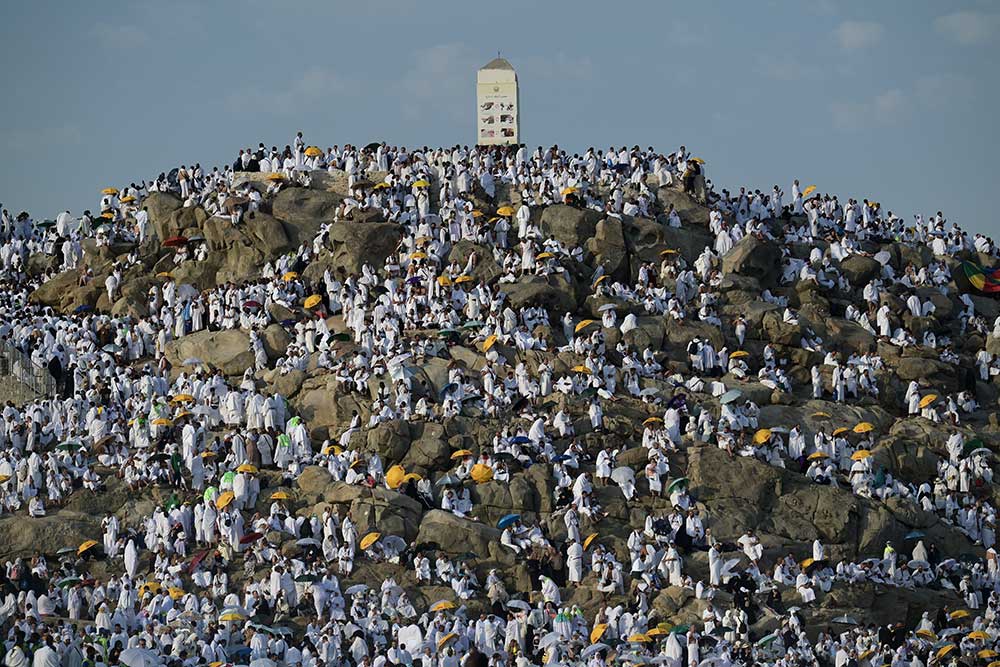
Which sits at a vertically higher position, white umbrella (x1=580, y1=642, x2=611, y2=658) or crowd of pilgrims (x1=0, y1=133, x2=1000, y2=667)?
crowd of pilgrims (x1=0, y1=133, x2=1000, y2=667)

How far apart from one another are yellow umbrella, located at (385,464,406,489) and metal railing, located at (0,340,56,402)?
12607 millimetres

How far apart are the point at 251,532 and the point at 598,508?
9483 millimetres

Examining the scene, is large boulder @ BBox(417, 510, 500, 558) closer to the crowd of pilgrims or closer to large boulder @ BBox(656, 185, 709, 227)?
the crowd of pilgrims

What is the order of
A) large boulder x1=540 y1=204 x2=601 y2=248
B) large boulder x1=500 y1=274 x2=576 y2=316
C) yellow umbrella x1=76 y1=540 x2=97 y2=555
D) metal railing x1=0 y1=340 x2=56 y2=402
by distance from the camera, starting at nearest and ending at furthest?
yellow umbrella x1=76 y1=540 x2=97 y2=555 → metal railing x1=0 y1=340 x2=56 y2=402 → large boulder x1=500 y1=274 x2=576 y2=316 → large boulder x1=540 y1=204 x2=601 y2=248

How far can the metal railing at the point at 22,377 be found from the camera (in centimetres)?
6053

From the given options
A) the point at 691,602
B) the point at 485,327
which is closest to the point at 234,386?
the point at 485,327

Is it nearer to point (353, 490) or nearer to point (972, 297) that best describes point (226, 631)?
point (353, 490)

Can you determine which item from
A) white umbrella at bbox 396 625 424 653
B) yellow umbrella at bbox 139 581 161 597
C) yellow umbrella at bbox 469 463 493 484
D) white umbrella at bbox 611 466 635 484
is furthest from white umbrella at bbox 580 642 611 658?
yellow umbrella at bbox 139 581 161 597

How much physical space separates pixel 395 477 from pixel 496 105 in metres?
24.7

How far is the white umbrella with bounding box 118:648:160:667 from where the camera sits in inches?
1674

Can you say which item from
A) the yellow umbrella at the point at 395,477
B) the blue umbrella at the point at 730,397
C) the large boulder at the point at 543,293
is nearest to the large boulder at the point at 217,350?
the large boulder at the point at 543,293

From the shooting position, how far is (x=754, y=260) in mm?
65812

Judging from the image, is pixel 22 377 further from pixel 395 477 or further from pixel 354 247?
pixel 395 477

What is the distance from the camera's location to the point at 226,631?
1874 inches
